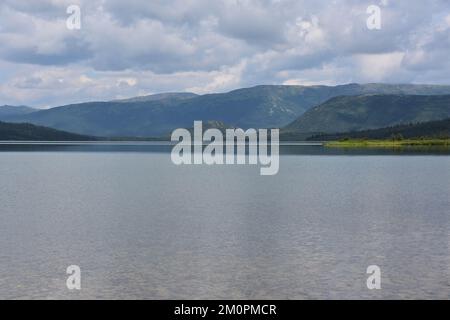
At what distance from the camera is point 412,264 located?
3394 cm

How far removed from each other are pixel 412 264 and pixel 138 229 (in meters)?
21.2

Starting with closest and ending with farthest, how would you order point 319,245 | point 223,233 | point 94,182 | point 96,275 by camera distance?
point 96,275
point 319,245
point 223,233
point 94,182

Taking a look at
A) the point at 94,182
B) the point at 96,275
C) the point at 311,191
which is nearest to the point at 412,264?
the point at 96,275

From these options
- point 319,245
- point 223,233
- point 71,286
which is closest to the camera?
point 71,286

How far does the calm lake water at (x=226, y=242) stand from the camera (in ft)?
97.2

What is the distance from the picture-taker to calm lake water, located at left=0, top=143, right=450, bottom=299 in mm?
29641

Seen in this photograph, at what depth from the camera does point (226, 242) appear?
40.8 meters

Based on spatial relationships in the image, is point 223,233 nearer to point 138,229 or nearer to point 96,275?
point 138,229

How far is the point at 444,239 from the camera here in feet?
135
